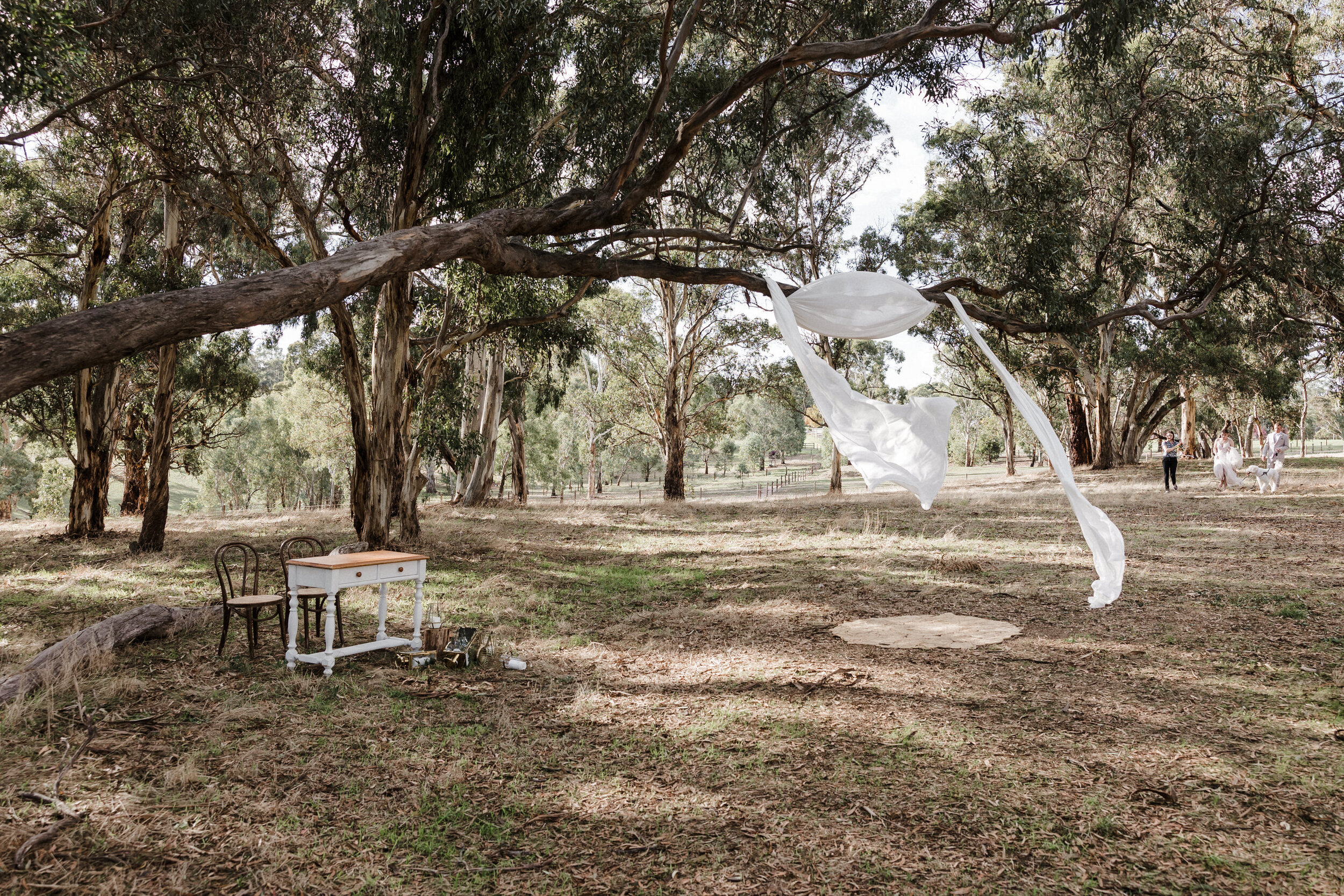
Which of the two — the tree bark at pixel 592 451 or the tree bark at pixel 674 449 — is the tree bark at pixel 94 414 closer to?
the tree bark at pixel 674 449

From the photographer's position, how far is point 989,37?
686cm

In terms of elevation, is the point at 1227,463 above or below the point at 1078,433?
below

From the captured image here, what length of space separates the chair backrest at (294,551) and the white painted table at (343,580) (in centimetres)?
18

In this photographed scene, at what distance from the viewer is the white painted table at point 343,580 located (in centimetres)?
476

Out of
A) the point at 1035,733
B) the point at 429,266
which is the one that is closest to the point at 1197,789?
the point at 1035,733

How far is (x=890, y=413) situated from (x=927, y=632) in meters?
1.95

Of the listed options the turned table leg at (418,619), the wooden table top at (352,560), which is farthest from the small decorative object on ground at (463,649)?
the wooden table top at (352,560)

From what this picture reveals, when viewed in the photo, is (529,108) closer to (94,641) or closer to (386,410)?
(386,410)

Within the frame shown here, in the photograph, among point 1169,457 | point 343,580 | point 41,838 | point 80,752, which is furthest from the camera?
point 1169,457

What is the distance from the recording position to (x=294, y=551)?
10.0 metres

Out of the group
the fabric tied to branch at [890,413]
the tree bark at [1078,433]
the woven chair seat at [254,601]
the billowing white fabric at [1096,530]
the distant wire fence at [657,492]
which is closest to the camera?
the billowing white fabric at [1096,530]

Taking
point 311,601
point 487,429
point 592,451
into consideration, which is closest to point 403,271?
point 311,601

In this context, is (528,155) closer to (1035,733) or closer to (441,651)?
(441,651)

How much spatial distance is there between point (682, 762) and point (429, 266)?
3638 millimetres
